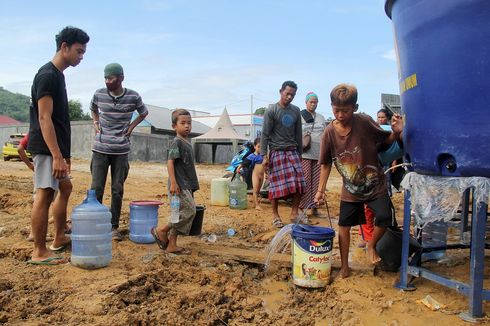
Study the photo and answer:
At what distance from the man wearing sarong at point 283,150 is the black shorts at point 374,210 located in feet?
6.87

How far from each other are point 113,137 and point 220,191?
3110 mm

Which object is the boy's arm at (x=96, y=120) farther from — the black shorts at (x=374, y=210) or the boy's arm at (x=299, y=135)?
the black shorts at (x=374, y=210)

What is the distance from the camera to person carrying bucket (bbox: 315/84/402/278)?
11.4 feet

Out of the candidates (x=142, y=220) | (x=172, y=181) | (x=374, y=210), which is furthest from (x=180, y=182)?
(x=374, y=210)

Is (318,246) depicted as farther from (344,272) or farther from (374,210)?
(374,210)

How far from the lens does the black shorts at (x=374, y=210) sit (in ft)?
11.5

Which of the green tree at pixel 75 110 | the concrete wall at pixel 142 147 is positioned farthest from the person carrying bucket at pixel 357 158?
the green tree at pixel 75 110

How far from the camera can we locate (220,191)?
7617mm

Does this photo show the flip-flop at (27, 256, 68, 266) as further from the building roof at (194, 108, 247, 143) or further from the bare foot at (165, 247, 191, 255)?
the building roof at (194, 108, 247, 143)

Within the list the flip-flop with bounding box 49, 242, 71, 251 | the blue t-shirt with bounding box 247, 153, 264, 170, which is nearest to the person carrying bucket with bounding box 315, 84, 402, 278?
the flip-flop with bounding box 49, 242, 71, 251

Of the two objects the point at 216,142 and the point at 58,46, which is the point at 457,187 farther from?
the point at 216,142

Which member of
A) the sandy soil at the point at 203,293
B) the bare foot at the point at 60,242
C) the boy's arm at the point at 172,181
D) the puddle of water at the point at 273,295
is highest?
the boy's arm at the point at 172,181

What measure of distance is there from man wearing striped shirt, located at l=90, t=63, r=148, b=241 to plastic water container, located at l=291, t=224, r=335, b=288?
216cm

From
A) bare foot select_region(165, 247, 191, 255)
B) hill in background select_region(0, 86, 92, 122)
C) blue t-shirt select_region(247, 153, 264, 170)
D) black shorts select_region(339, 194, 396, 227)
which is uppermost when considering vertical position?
hill in background select_region(0, 86, 92, 122)
